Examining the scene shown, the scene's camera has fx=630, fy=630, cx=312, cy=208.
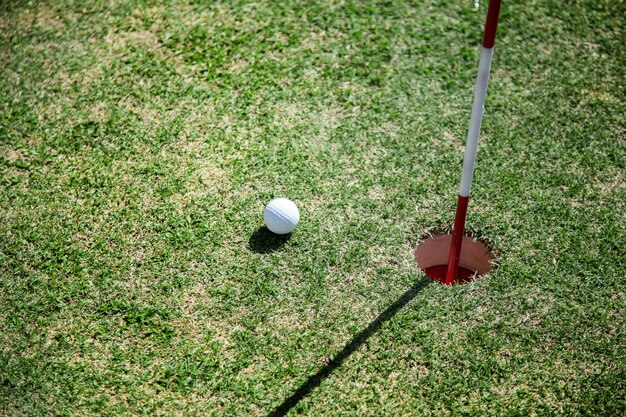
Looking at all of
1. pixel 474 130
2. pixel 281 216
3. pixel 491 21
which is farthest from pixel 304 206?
pixel 491 21

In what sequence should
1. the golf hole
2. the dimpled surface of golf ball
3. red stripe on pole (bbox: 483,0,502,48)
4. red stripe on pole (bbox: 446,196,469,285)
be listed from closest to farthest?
1. red stripe on pole (bbox: 483,0,502,48)
2. red stripe on pole (bbox: 446,196,469,285)
3. the dimpled surface of golf ball
4. the golf hole

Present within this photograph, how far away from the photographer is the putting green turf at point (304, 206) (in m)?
3.95

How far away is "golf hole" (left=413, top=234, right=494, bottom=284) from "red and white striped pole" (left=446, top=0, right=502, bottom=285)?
21cm

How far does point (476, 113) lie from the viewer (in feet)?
12.1

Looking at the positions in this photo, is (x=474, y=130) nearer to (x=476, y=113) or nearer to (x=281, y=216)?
(x=476, y=113)


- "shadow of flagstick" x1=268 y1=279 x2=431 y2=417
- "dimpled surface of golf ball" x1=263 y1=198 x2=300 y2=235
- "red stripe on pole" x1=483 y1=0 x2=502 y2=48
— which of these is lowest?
"shadow of flagstick" x1=268 y1=279 x2=431 y2=417

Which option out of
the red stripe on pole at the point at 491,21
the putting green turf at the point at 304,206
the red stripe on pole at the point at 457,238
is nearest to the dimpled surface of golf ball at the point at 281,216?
the putting green turf at the point at 304,206

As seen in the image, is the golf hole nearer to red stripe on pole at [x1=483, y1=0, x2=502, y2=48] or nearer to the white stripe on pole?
the white stripe on pole

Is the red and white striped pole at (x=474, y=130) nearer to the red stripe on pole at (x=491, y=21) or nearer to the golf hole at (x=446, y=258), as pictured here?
the red stripe on pole at (x=491, y=21)

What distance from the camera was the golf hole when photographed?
4625mm

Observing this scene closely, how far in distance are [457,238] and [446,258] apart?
23.6 inches

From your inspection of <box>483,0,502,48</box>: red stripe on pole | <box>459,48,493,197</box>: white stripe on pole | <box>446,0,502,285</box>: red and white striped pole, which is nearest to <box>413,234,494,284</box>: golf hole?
<box>446,0,502,285</box>: red and white striped pole

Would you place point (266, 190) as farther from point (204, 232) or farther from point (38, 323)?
point (38, 323)

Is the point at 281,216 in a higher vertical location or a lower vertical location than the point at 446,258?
higher
